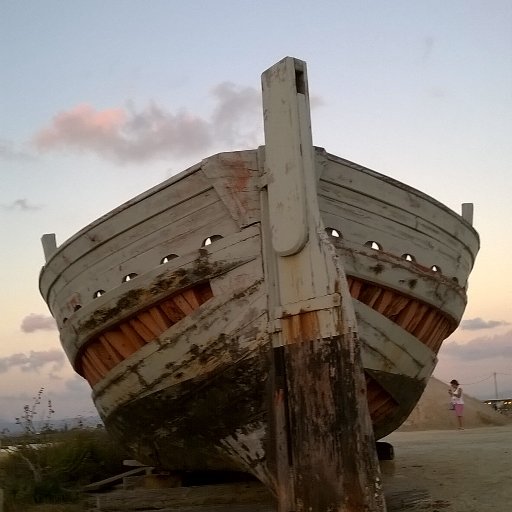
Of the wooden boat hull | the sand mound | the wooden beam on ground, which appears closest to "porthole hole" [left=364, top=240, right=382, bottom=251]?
the wooden boat hull

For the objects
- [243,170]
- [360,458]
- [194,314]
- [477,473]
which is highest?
[243,170]

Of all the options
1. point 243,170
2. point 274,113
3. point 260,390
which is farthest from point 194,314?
point 274,113

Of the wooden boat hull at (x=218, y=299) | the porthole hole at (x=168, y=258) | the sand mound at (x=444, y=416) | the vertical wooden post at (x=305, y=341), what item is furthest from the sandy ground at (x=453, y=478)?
the sand mound at (x=444, y=416)

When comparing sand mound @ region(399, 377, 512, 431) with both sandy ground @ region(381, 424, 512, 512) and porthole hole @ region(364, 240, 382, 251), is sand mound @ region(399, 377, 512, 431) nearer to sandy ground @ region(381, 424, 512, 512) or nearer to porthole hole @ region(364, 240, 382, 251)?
sandy ground @ region(381, 424, 512, 512)

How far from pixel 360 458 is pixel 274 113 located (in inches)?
98.3

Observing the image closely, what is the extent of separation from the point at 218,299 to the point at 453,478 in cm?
344

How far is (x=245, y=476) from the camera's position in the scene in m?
6.62

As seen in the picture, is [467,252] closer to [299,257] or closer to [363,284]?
[363,284]

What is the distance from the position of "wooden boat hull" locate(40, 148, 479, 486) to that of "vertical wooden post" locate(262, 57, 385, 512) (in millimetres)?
157

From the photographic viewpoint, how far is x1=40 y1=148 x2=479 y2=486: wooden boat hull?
4.98 meters

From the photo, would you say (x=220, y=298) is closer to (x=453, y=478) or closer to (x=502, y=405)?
(x=453, y=478)

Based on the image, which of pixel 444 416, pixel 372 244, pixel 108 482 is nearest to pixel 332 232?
pixel 372 244

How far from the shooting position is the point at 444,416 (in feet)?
59.5

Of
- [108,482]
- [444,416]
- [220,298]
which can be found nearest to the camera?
[220,298]
